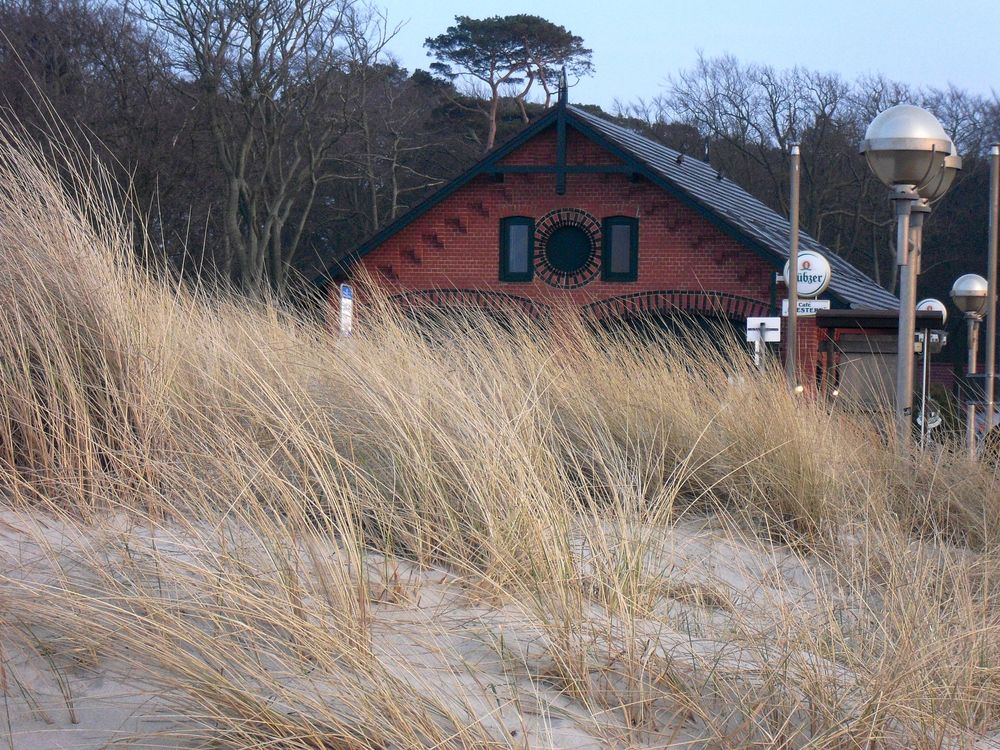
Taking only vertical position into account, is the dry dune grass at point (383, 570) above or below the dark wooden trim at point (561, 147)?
below

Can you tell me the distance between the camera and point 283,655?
8.30ft

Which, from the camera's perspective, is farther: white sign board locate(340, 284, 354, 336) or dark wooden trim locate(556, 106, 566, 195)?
dark wooden trim locate(556, 106, 566, 195)

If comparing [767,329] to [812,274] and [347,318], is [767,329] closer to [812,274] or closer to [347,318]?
[812,274]

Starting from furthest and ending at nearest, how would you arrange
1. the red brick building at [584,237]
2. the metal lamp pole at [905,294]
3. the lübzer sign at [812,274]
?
the red brick building at [584,237] → the lübzer sign at [812,274] → the metal lamp pole at [905,294]

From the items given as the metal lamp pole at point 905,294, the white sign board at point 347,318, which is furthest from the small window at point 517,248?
the white sign board at point 347,318

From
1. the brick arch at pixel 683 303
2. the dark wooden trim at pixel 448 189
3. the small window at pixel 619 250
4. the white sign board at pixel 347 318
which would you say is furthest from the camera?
the small window at pixel 619 250

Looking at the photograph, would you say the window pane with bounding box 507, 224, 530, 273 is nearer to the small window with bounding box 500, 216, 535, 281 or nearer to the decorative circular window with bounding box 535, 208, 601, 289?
the small window with bounding box 500, 216, 535, 281

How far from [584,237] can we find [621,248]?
795mm

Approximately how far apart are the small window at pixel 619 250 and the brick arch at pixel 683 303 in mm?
511

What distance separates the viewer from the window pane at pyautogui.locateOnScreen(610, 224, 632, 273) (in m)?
24.0

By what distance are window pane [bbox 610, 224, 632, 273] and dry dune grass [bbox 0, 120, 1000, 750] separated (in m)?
19.0

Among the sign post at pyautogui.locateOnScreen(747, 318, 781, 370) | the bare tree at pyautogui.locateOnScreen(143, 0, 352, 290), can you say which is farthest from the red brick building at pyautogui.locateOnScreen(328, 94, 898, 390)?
the sign post at pyautogui.locateOnScreen(747, 318, 781, 370)

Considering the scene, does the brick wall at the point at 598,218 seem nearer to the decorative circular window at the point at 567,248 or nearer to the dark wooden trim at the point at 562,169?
the decorative circular window at the point at 567,248

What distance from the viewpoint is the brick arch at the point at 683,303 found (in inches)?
893
